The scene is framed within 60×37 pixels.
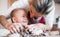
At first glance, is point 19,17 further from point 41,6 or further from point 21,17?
point 41,6

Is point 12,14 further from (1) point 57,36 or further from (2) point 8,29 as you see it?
(1) point 57,36

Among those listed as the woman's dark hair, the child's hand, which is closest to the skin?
the child's hand

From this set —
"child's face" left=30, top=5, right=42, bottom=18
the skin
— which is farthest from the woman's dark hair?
the skin

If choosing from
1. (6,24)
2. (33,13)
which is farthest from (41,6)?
(6,24)

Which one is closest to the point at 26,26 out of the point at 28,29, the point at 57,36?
the point at 28,29

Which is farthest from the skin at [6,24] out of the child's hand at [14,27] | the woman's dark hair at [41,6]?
the woman's dark hair at [41,6]

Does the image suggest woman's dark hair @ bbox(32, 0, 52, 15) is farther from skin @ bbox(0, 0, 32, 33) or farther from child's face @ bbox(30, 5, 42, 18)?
skin @ bbox(0, 0, 32, 33)

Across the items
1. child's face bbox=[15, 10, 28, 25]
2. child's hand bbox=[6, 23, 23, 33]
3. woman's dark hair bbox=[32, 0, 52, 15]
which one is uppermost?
woman's dark hair bbox=[32, 0, 52, 15]

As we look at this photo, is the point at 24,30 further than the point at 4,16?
No

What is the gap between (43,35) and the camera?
0.57 m

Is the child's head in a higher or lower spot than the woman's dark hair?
lower

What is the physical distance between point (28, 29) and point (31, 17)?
8 centimetres

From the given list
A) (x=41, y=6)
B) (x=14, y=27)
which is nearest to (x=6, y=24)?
(x=14, y=27)

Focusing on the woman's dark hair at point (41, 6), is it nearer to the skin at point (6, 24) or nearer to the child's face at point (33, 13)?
the child's face at point (33, 13)
